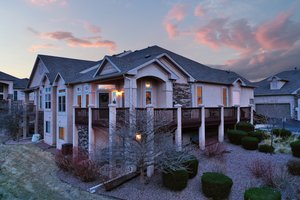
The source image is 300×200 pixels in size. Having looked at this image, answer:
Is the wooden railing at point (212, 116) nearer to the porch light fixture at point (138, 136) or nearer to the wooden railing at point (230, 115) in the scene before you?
the wooden railing at point (230, 115)

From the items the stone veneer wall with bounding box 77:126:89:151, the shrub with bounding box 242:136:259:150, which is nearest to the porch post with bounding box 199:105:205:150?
the shrub with bounding box 242:136:259:150

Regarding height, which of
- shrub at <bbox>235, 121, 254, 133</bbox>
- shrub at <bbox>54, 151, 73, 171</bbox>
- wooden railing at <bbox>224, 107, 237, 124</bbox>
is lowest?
shrub at <bbox>54, 151, 73, 171</bbox>

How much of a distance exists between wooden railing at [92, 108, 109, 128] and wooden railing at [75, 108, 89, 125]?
3.61 feet

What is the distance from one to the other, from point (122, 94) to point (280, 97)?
2176 cm

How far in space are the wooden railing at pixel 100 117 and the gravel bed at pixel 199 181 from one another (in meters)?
3.73

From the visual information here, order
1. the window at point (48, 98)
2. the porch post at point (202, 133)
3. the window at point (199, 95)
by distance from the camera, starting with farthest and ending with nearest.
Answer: the window at point (48, 98) < the window at point (199, 95) < the porch post at point (202, 133)

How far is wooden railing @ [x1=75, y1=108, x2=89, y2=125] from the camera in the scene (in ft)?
47.9

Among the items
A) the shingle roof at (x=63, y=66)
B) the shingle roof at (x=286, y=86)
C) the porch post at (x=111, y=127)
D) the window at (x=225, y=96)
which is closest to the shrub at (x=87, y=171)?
the porch post at (x=111, y=127)

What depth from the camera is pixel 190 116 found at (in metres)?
13.8

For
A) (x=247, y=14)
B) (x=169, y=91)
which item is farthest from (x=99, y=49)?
(x=247, y=14)

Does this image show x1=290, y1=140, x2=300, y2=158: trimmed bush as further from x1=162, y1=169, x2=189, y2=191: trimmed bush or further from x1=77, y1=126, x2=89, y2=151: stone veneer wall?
x1=77, y1=126, x2=89, y2=151: stone veneer wall

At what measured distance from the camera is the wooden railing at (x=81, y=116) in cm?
1461

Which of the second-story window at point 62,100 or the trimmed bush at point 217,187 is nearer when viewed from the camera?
the trimmed bush at point 217,187

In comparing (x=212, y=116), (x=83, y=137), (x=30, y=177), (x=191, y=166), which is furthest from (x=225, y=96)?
(x=30, y=177)
